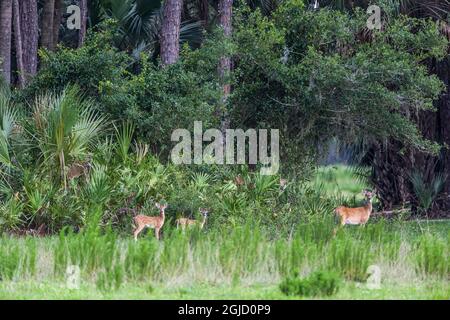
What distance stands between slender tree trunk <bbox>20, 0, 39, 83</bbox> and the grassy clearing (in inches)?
501

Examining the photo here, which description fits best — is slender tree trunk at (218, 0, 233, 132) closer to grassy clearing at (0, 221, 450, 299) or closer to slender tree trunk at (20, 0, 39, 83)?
slender tree trunk at (20, 0, 39, 83)

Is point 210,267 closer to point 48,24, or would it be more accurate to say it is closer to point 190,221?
point 190,221

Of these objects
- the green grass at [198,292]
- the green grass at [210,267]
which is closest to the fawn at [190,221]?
the green grass at [210,267]

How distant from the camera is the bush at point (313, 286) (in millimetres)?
11117

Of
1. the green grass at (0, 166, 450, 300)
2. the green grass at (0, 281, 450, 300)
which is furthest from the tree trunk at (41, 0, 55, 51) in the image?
the green grass at (0, 281, 450, 300)

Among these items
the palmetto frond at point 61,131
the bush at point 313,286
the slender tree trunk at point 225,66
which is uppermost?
the slender tree trunk at point 225,66

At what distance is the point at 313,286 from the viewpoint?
438 inches

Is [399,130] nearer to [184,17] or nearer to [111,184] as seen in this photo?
[111,184]

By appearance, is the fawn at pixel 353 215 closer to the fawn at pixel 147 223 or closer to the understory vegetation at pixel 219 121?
the understory vegetation at pixel 219 121

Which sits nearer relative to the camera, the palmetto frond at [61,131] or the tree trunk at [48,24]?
the palmetto frond at [61,131]

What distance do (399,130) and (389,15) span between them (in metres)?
2.82

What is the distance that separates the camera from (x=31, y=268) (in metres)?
12.2

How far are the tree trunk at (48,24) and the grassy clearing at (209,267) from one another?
13700 millimetres
